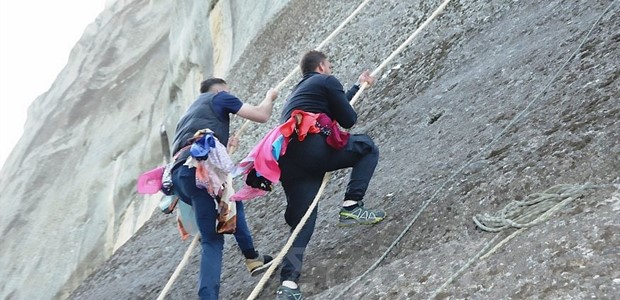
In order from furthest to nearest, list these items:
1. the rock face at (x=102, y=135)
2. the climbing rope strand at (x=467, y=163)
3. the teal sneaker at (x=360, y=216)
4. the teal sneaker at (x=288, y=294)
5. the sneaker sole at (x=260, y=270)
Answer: the rock face at (x=102, y=135)
the sneaker sole at (x=260, y=270)
the teal sneaker at (x=360, y=216)
the teal sneaker at (x=288, y=294)
the climbing rope strand at (x=467, y=163)

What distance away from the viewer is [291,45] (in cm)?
1226

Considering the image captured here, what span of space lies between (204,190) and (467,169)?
1.94 meters

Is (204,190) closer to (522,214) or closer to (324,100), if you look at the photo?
(324,100)

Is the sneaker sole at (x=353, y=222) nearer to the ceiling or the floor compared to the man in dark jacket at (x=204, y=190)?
nearer to the floor

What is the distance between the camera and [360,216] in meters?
5.95

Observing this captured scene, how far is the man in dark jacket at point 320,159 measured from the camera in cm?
586

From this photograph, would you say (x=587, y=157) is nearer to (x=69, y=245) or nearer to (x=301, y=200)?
(x=301, y=200)

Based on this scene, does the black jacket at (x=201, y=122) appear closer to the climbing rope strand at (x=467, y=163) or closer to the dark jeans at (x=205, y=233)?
the dark jeans at (x=205, y=233)

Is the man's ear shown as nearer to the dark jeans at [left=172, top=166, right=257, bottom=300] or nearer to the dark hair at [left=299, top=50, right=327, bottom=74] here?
the dark hair at [left=299, top=50, right=327, bottom=74]

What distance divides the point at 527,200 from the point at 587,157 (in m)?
0.45

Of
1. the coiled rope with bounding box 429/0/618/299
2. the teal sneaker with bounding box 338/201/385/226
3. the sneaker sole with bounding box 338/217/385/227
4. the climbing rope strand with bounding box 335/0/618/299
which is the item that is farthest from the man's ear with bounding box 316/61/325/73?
the coiled rope with bounding box 429/0/618/299

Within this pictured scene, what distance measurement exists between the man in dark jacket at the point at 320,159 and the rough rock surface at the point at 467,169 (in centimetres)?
25

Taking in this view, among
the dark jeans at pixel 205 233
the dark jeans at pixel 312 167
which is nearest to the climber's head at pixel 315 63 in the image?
the dark jeans at pixel 312 167

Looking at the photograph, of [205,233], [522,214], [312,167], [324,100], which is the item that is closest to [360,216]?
[312,167]
